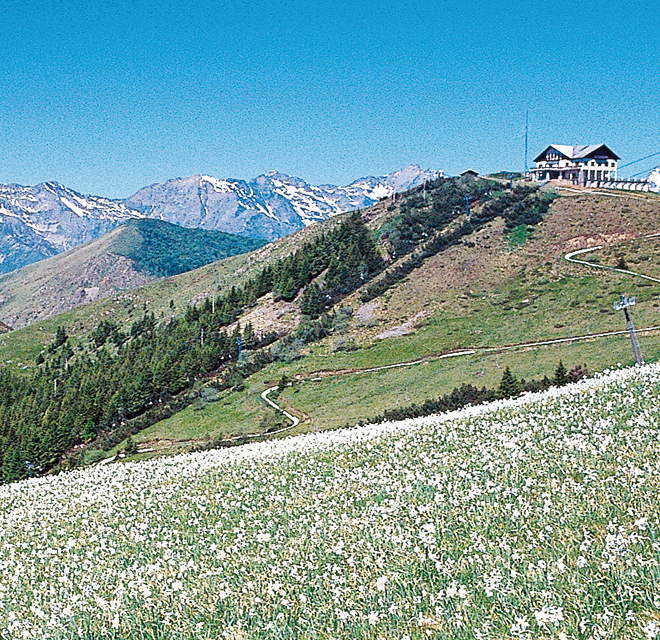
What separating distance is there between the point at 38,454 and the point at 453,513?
346 feet

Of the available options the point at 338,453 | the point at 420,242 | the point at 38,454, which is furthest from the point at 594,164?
the point at 338,453

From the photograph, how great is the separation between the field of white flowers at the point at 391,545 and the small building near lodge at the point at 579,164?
589 feet

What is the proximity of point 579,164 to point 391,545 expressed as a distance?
19087 cm

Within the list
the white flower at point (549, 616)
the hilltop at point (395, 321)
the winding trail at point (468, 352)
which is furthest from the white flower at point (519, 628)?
the winding trail at point (468, 352)

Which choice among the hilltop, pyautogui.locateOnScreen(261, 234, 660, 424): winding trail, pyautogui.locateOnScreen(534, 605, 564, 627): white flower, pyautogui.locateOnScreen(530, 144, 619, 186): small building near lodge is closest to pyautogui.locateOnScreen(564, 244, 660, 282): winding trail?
pyautogui.locateOnScreen(261, 234, 660, 424): winding trail

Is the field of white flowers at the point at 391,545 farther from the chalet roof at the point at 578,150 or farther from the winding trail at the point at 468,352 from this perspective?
the chalet roof at the point at 578,150

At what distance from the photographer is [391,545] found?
394 inches

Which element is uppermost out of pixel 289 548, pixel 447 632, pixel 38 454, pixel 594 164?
pixel 594 164

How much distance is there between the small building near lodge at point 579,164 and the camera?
601 ft

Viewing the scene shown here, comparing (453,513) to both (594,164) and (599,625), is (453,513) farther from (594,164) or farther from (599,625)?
(594,164)

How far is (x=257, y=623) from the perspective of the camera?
813 centimetres

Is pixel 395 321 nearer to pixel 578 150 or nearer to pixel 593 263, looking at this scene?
pixel 593 263

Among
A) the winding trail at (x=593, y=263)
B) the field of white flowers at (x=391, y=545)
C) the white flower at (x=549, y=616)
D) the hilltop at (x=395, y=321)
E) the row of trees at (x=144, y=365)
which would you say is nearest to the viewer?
the white flower at (x=549, y=616)

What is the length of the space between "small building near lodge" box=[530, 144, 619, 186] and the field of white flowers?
180 meters
